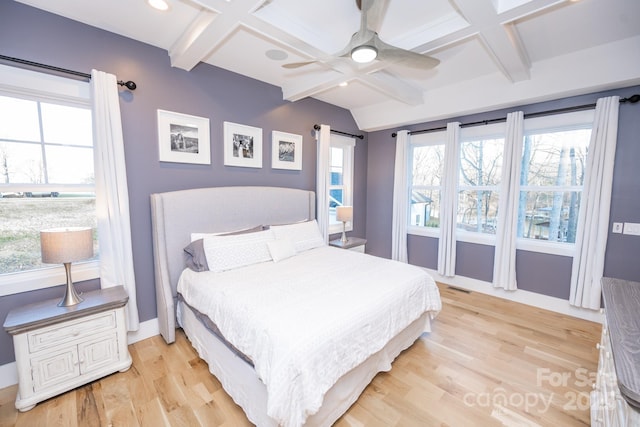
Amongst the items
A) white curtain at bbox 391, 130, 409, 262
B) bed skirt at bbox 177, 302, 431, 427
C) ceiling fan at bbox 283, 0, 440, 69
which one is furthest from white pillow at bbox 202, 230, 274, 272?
white curtain at bbox 391, 130, 409, 262

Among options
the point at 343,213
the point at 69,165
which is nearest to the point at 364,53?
the point at 343,213

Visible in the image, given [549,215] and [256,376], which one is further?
[549,215]

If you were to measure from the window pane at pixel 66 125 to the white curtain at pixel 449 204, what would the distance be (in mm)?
4084

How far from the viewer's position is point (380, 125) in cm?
424

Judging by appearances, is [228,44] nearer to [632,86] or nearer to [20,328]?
[20,328]

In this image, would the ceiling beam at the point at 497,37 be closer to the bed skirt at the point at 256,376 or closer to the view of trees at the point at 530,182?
the view of trees at the point at 530,182

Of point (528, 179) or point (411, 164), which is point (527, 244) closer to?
point (528, 179)

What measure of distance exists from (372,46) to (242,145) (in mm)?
1861

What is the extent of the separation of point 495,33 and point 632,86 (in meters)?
1.83

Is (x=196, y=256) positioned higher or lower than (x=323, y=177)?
lower

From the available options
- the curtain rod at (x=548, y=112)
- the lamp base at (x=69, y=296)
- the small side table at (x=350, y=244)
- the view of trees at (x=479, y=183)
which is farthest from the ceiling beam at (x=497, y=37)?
the lamp base at (x=69, y=296)

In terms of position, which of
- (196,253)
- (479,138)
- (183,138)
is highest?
(479,138)

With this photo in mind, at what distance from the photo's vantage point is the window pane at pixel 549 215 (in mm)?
3082

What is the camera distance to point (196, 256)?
2387mm
